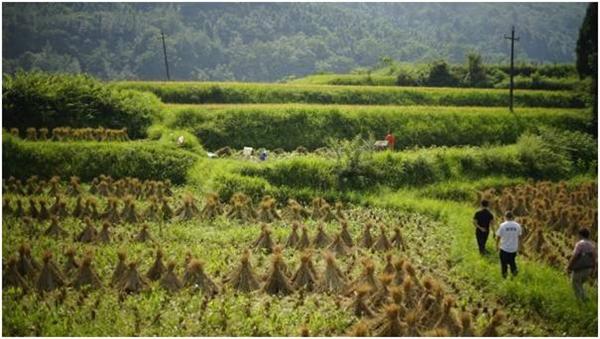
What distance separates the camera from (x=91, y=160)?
20375 millimetres

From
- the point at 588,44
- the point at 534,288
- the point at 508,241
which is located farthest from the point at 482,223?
the point at 588,44

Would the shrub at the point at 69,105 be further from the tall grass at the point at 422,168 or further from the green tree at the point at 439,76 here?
the green tree at the point at 439,76

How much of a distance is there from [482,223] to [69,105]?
1964cm

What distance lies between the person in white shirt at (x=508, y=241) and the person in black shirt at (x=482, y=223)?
97 centimetres

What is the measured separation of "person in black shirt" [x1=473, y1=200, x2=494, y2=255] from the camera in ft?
40.9

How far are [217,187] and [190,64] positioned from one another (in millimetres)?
84882

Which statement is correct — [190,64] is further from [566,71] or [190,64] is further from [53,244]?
[53,244]

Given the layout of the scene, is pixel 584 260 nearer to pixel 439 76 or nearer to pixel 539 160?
pixel 539 160

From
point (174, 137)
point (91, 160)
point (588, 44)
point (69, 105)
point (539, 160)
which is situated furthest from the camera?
point (588, 44)

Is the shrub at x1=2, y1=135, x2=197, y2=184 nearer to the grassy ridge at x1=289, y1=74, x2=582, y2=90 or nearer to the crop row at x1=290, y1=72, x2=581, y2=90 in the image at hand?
the grassy ridge at x1=289, y1=74, x2=582, y2=90

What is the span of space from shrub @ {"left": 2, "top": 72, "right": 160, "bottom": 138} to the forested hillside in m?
Result: 48.1

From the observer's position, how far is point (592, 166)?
2431 centimetres

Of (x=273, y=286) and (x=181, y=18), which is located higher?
(x=181, y=18)

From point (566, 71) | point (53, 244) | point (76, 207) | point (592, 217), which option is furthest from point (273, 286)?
point (566, 71)
